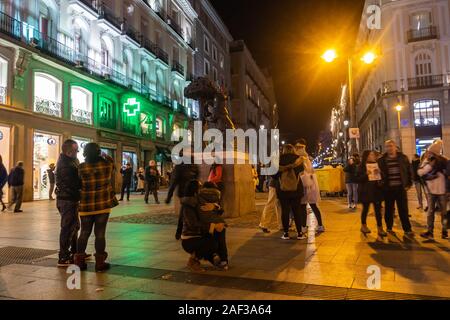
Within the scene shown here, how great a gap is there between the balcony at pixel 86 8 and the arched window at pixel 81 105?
453 cm

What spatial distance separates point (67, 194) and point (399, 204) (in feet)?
17.7

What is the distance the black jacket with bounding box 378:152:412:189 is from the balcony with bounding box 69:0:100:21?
20760 mm

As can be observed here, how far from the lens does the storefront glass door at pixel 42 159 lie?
1939 cm

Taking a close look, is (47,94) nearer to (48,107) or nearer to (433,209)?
(48,107)

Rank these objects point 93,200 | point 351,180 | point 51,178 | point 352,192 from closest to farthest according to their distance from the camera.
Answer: point 93,200 → point 351,180 → point 352,192 → point 51,178

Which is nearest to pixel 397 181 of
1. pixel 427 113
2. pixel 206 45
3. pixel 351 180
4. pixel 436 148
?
pixel 436 148

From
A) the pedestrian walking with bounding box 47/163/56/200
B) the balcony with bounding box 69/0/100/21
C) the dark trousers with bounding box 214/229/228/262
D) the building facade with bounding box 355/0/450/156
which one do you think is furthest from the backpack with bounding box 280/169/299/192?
the building facade with bounding box 355/0/450/156

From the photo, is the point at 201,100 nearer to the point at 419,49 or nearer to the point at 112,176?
the point at 112,176

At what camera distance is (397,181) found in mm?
6770

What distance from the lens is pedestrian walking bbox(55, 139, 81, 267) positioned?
5312 millimetres

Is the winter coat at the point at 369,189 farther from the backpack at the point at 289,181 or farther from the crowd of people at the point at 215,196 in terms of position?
the backpack at the point at 289,181

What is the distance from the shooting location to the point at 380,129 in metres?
38.6

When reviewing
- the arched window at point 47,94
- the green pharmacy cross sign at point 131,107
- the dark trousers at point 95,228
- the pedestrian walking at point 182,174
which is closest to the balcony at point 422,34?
the green pharmacy cross sign at point 131,107

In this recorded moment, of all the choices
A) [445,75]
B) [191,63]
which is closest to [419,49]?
[445,75]
